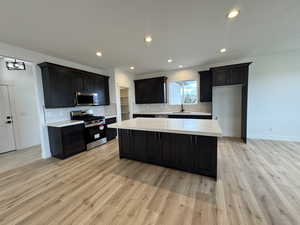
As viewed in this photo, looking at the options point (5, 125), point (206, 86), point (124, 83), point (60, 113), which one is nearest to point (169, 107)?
point (206, 86)

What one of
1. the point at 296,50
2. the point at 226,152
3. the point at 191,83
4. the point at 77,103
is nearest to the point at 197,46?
the point at 191,83

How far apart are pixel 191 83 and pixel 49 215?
533 centimetres

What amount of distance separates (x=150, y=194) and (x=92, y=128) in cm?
280

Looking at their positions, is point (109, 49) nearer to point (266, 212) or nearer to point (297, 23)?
point (297, 23)

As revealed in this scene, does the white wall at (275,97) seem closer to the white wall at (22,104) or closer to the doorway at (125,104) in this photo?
the doorway at (125,104)

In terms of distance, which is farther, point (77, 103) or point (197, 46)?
point (77, 103)

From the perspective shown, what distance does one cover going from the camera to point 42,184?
221 cm

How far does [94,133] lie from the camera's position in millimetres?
3943

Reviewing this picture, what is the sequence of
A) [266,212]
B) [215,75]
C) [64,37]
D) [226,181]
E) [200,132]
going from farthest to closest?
[215,75]
[64,37]
[226,181]
[200,132]
[266,212]

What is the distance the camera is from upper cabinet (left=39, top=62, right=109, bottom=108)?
321 cm

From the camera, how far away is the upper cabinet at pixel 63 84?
3.21 meters

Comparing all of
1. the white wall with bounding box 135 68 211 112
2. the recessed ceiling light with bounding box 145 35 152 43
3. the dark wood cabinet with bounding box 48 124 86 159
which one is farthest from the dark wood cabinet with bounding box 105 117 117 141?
the recessed ceiling light with bounding box 145 35 152 43

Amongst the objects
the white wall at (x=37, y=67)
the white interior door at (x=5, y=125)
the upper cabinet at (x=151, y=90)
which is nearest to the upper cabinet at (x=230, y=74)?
the upper cabinet at (x=151, y=90)

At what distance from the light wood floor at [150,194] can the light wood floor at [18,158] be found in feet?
1.27
